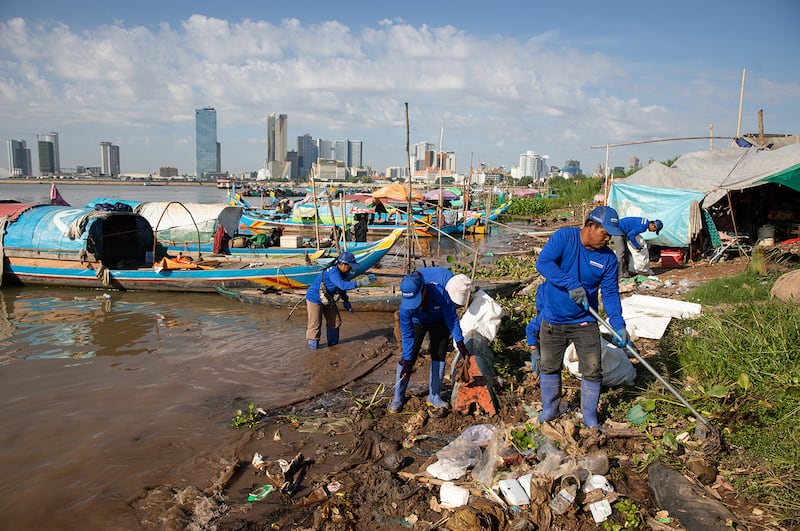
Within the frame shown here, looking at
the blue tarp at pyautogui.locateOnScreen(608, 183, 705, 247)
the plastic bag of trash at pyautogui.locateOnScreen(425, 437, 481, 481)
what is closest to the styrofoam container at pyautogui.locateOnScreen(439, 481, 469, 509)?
the plastic bag of trash at pyautogui.locateOnScreen(425, 437, 481, 481)

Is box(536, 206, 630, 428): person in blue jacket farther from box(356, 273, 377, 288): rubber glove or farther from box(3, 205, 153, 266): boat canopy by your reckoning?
box(3, 205, 153, 266): boat canopy

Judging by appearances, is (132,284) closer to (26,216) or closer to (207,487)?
(26,216)

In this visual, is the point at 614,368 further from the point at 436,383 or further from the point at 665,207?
the point at 665,207

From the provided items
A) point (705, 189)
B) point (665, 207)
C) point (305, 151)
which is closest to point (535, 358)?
point (665, 207)

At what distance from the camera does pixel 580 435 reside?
3865 mm

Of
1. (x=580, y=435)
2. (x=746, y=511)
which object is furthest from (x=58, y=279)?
(x=746, y=511)

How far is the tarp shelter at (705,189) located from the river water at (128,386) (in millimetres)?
6585

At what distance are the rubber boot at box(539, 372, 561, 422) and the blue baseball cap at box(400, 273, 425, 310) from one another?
1.27 metres

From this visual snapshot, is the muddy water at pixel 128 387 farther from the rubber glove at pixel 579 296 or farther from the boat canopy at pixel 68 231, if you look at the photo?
the rubber glove at pixel 579 296

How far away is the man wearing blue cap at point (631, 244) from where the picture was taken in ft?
27.1

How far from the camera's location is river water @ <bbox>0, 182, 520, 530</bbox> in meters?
4.23

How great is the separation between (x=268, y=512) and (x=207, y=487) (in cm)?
83

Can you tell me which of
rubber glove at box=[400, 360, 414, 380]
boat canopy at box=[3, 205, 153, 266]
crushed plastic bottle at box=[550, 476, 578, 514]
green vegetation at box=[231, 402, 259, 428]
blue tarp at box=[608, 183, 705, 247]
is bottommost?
green vegetation at box=[231, 402, 259, 428]

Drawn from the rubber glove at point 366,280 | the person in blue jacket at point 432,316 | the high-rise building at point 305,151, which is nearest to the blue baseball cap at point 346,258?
the person in blue jacket at point 432,316
